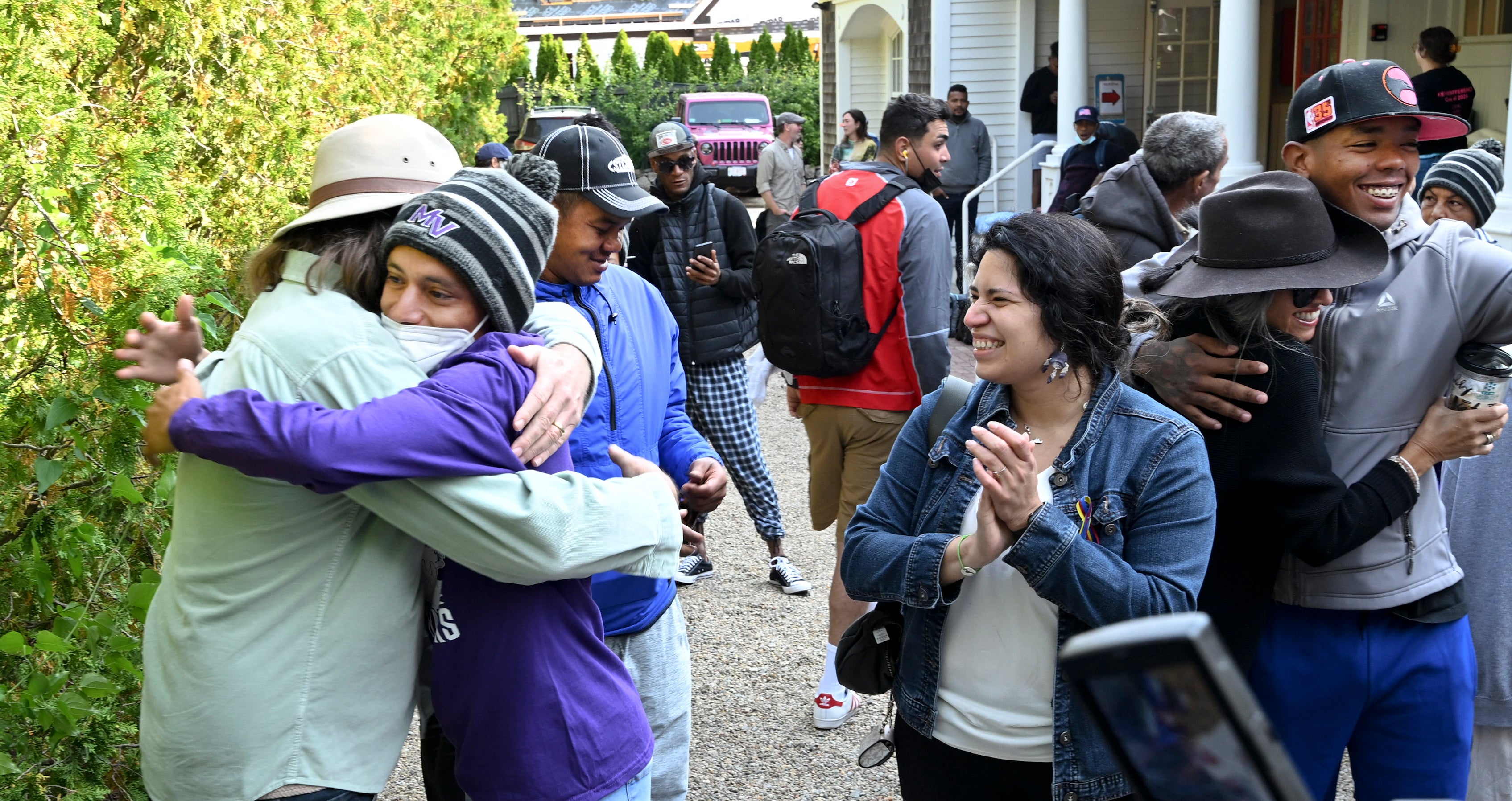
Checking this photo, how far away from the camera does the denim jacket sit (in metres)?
2.10

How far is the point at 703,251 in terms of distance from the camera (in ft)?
18.7

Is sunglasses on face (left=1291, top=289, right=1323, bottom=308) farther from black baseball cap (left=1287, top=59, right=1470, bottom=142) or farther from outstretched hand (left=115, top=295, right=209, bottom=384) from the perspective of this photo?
outstretched hand (left=115, top=295, right=209, bottom=384)

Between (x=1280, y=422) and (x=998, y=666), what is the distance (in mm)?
692

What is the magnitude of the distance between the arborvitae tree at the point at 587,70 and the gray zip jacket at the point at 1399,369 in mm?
34751

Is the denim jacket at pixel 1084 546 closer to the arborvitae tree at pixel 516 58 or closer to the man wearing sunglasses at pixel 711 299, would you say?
the man wearing sunglasses at pixel 711 299

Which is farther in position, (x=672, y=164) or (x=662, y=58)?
(x=662, y=58)

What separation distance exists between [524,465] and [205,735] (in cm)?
58

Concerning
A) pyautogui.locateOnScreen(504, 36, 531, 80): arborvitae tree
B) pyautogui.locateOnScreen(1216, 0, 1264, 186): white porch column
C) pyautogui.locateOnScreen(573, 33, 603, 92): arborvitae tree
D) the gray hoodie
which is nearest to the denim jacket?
the gray hoodie

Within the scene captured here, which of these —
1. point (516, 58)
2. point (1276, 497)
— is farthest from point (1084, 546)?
point (516, 58)

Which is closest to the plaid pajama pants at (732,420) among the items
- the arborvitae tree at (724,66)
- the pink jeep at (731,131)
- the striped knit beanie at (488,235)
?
the striped knit beanie at (488,235)

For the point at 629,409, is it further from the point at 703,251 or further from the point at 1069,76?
the point at 1069,76

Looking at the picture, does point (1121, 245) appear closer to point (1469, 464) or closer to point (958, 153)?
point (1469, 464)

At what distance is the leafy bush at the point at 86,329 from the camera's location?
2.34 meters

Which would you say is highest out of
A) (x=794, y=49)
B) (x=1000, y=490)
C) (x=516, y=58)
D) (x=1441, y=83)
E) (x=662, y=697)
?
(x=794, y=49)
